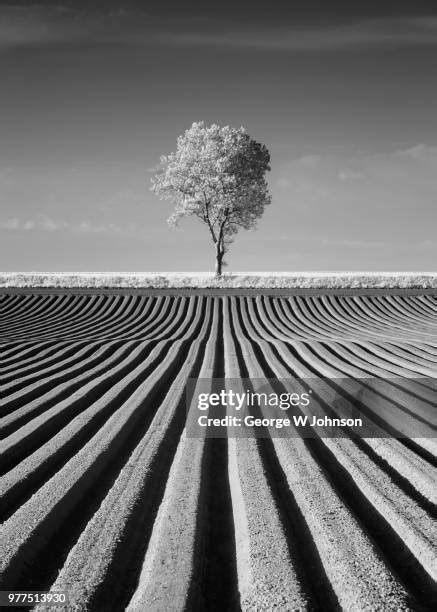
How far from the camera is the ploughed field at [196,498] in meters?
2.46

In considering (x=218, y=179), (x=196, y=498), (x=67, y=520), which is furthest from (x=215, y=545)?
(x=218, y=179)

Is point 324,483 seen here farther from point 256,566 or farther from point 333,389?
point 333,389

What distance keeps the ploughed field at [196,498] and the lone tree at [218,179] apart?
17797 mm

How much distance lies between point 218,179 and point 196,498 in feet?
70.6

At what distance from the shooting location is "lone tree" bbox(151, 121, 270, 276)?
23719 mm

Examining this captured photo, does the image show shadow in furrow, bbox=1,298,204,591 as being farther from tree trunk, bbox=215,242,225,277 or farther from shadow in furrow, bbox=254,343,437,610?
tree trunk, bbox=215,242,225,277

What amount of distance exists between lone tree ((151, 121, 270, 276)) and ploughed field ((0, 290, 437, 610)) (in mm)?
17797

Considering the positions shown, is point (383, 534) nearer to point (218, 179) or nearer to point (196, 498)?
point (196, 498)

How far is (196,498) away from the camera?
10.8 ft

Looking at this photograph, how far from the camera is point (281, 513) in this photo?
310 cm

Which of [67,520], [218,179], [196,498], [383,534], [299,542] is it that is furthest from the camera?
[218,179]

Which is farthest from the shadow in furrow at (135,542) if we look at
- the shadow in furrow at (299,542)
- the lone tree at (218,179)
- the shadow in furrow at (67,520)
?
the lone tree at (218,179)

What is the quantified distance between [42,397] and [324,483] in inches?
142

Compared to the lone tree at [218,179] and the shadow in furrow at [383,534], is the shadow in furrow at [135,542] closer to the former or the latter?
the shadow in furrow at [383,534]
